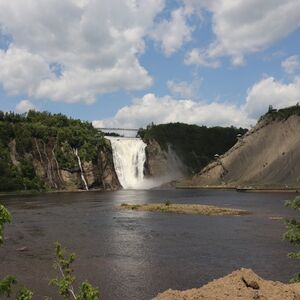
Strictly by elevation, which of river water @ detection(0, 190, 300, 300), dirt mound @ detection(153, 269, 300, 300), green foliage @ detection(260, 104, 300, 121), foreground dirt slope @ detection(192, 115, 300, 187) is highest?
green foliage @ detection(260, 104, 300, 121)

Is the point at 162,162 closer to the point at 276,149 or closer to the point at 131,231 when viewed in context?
the point at 276,149

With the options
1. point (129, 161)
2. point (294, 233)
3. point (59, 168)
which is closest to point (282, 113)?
A: point (129, 161)

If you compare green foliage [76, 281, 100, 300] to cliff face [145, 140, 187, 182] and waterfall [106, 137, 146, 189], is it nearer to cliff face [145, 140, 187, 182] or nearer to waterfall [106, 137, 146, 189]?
waterfall [106, 137, 146, 189]

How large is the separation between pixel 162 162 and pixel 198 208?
11706 centimetres

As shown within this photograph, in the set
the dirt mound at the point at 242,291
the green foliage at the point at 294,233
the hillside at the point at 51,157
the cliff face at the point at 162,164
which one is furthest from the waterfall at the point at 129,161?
the dirt mound at the point at 242,291

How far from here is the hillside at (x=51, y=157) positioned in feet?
461


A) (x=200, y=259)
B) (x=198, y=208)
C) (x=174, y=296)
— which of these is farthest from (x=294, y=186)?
(x=174, y=296)

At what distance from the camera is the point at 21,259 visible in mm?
30344

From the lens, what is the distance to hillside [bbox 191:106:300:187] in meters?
131

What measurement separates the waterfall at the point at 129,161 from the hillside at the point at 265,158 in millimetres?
19634

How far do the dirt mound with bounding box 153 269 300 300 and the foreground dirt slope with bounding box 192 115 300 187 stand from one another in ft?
358

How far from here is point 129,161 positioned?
559ft

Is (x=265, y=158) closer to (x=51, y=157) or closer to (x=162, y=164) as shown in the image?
(x=162, y=164)

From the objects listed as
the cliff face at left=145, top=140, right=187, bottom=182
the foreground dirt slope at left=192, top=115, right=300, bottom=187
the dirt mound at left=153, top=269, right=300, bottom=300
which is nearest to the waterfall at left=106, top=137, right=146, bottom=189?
the cliff face at left=145, top=140, right=187, bottom=182
